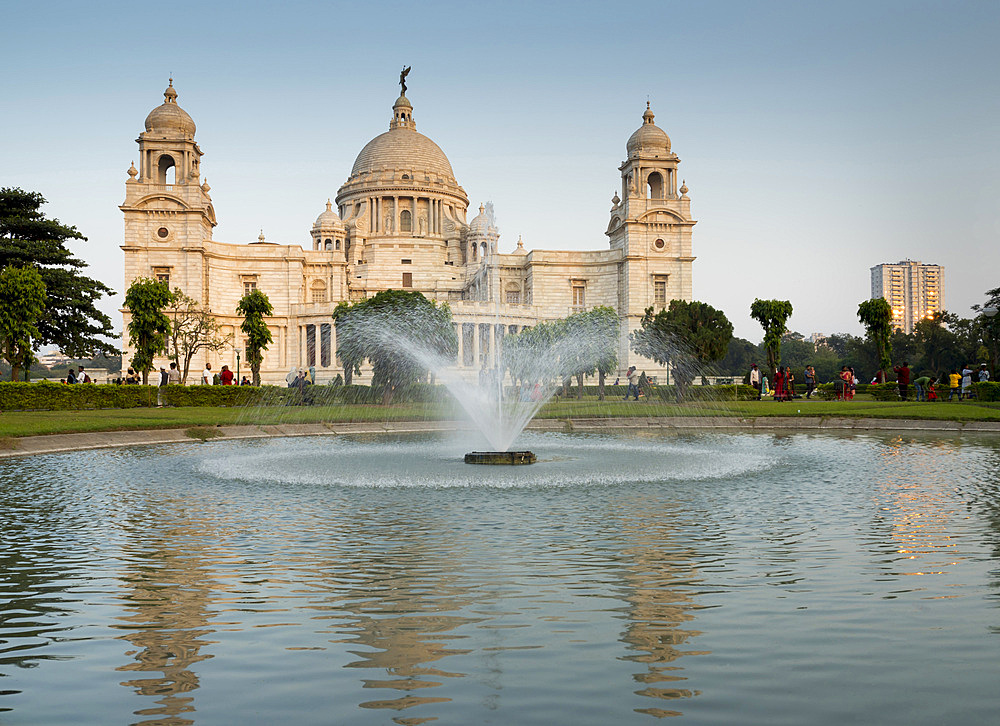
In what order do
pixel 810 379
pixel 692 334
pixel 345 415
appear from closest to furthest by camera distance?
1. pixel 345 415
2. pixel 810 379
3. pixel 692 334

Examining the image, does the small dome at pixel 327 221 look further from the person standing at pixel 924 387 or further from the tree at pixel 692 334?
the person standing at pixel 924 387

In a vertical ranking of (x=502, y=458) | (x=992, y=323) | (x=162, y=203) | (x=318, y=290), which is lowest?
(x=502, y=458)

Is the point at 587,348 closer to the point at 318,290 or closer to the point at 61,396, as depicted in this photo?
the point at 61,396

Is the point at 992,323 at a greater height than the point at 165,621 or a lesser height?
greater

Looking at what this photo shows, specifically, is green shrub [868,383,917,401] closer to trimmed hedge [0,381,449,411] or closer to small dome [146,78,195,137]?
trimmed hedge [0,381,449,411]

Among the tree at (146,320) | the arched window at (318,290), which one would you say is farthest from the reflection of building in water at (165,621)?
the arched window at (318,290)

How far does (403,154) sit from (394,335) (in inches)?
2335

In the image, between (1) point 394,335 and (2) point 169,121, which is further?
(2) point 169,121

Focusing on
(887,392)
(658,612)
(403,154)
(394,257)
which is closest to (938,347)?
(887,392)

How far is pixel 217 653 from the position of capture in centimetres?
563

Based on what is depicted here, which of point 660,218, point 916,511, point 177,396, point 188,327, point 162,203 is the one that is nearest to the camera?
point 916,511

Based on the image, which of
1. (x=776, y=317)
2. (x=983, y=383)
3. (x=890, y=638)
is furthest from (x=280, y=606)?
(x=776, y=317)

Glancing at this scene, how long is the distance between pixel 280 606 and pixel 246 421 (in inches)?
898

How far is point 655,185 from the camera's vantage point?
277ft
